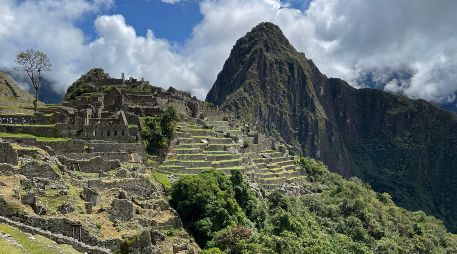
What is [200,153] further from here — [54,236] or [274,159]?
[54,236]

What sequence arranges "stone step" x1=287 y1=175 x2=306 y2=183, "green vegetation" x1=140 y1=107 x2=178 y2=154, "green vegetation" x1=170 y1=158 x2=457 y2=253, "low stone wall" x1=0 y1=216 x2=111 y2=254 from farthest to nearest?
"stone step" x1=287 y1=175 x2=306 y2=183, "green vegetation" x1=140 y1=107 x2=178 y2=154, "green vegetation" x1=170 y1=158 x2=457 y2=253, "low stone wall" x1=0 y1=216 x2=111 y2=254

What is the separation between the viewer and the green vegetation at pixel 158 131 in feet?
153

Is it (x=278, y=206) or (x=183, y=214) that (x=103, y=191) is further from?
(x=278, y=206)

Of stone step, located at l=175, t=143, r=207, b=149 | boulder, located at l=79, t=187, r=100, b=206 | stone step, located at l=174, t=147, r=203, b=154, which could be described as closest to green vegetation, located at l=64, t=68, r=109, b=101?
stone step, located at l=175, t=143, r=207, b=149

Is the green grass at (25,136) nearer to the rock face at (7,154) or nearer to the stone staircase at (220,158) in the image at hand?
the rock face at (7,154)

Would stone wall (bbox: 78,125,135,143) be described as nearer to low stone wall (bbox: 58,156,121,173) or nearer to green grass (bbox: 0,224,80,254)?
low stone wall (bbox: 58,156,121,173)

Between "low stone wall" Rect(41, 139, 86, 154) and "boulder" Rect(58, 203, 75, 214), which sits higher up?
"low stone wall" Rect(41, 139, 86, 154)

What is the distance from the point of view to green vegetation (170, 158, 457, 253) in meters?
36.1

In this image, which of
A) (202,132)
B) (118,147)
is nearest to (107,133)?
(118,147)

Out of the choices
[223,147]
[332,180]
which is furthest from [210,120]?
[332,180]

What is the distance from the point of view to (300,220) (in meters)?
51.8

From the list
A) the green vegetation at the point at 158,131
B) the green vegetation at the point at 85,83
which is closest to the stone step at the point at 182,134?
the green vegetation at the point at 158,131

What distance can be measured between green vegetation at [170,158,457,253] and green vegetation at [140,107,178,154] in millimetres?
6140

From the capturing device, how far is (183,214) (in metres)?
36.7
